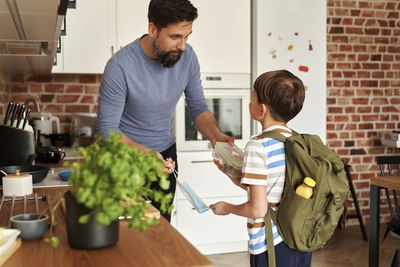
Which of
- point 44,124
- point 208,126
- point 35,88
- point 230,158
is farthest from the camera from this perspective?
point 35,88

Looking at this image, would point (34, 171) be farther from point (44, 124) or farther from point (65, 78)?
point (65, 78)

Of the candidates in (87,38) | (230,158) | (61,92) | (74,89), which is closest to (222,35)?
(87,38)

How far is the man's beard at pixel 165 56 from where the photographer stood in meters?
1.98

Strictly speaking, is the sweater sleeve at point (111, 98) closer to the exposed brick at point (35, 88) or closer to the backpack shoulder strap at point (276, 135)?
the backpack shoulder strap at point (276, 135)

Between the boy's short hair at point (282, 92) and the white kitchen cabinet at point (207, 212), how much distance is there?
2086mm

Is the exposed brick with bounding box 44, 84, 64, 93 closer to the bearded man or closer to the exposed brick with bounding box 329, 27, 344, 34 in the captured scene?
the bearded man

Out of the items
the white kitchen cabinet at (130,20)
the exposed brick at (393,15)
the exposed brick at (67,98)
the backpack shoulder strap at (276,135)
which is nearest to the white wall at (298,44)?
the white kitchen cabinet at (130,20)

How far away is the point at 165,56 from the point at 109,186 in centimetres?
124

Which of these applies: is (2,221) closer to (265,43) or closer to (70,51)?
(70,51)

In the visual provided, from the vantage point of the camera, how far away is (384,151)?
468 centimetres

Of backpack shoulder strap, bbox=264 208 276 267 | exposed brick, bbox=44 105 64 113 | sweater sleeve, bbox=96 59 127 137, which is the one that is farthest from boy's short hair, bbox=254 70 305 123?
exposed brick, bbox=44 105 64 113

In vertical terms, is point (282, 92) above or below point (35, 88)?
below

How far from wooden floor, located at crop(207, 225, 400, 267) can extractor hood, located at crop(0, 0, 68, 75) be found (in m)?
2.16

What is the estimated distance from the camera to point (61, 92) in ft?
12.6
